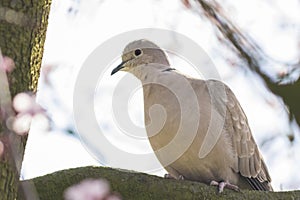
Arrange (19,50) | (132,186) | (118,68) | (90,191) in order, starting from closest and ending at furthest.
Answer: (19,50) < (90,191) < (132,186) < (118,68)

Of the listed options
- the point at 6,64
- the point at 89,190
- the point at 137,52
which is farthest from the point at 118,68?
the point at 6,64

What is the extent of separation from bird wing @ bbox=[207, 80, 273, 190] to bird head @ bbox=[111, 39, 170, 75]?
0.49 meters

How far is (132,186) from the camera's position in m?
2.29

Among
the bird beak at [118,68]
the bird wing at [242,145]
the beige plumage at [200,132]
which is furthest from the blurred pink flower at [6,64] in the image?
the bird beak at [118,68]

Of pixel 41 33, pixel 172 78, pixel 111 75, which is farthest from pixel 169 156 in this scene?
pixel 41 33

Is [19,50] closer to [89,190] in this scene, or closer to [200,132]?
[89,190]

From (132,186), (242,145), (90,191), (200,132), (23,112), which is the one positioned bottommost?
(242,145)

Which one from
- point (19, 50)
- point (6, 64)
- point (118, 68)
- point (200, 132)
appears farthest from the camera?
point (118, 68)

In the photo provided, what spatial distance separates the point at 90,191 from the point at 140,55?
4.83 ft

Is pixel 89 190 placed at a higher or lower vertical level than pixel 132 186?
higher

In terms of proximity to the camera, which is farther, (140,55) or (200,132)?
(140,55)

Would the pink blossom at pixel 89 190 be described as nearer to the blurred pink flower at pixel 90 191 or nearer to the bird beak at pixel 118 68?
the blurred pink flower at pixel 90 191

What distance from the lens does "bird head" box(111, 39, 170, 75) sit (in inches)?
135

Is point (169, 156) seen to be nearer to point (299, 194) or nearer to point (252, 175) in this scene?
point (252, 175)
